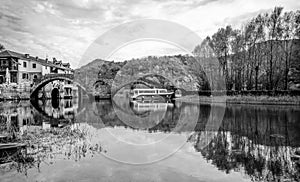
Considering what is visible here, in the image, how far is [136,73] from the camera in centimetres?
4725

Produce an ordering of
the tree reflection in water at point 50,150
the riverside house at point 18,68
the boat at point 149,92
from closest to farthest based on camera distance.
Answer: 1. the tree reflection in water at point 50,150
2. the riverside house at point 18,68
3. the boat at point 149,92

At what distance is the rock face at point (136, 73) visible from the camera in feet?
142

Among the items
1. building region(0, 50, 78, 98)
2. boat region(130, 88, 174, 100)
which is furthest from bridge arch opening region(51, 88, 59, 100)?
boat region(130, 88, 174, 100)

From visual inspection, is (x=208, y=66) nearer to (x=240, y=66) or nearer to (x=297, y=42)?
(x=240, y=66)

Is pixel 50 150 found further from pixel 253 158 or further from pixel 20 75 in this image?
pixel 20 75

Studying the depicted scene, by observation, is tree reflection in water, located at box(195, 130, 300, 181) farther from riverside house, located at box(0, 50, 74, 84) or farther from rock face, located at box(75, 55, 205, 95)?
riverside house, located at box(0, 50, 74, 84)

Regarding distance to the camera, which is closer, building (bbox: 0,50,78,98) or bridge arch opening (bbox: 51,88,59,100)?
building (bbox: 0,50,78,98)

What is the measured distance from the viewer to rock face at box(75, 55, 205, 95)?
4341cm

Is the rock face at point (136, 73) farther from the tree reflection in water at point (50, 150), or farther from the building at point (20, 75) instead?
the tree reflection in water at point (50, 150)

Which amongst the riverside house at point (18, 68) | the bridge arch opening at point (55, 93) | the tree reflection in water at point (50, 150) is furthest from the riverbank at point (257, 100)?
the bridge arch opening at point (55, 93)

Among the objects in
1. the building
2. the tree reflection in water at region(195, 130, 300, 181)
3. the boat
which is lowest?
the tree reflection in water at region(195, 130, 300, 181)

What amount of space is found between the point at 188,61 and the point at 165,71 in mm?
10222

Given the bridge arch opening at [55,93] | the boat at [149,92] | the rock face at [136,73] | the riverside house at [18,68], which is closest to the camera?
the rock face at [136,73]

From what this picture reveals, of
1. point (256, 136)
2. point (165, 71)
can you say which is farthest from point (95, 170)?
point (165, 71)
